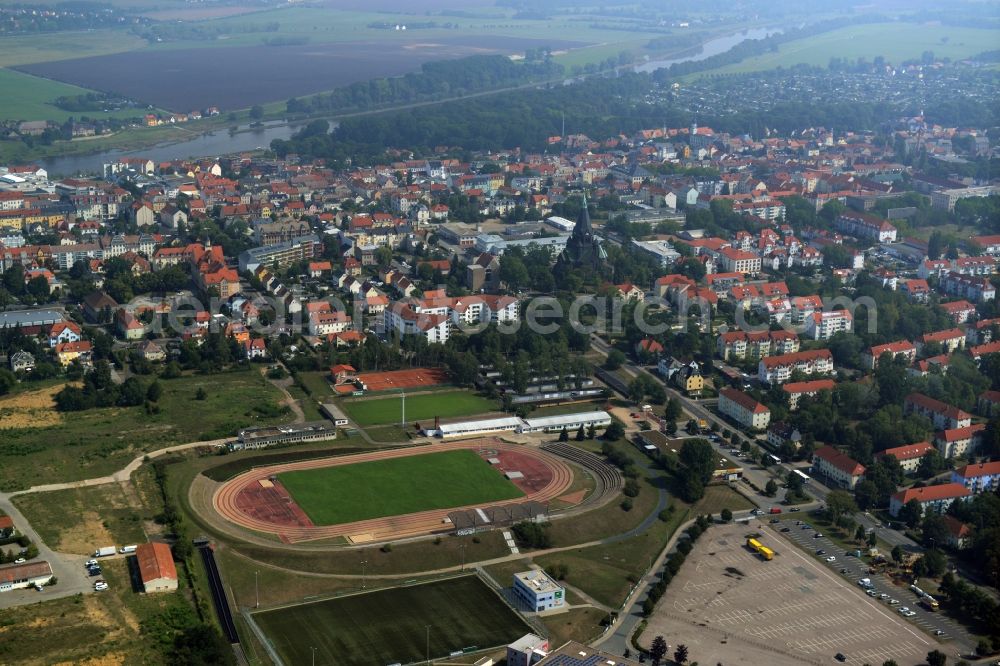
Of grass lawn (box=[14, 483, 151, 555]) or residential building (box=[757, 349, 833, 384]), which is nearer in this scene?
grass lawn (box=[14, 483, 151, 555])

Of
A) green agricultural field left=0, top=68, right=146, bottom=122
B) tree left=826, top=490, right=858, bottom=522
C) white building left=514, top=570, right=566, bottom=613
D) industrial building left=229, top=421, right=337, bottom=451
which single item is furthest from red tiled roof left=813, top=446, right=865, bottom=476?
green agricultural field left=0, top=68, right=146, bottom=122

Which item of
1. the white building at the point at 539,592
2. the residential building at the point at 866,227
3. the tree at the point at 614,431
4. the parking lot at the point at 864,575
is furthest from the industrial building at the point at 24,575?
the residential building at the point at 866,227

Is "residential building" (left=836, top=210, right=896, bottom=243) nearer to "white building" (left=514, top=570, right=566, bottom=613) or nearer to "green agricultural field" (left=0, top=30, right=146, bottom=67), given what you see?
"white building" (left=514, top=570, right=566, bottom=613)

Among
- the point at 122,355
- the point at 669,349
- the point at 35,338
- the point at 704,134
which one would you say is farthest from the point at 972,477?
the point at 704,134

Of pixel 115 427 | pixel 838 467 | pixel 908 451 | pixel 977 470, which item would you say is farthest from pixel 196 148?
pixel 977 470

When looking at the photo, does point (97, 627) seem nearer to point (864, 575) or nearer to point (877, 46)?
point (864, 575)

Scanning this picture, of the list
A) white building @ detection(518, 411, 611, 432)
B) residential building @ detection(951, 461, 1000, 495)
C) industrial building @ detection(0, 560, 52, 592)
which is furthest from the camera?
white building @ detection(518, 411, 611, 432)

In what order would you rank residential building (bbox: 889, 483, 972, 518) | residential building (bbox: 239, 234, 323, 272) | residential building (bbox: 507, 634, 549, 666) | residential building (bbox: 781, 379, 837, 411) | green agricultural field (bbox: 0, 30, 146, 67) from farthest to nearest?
green agricultural field (bbox: 0, 30, 146, 67), residential building (bbox: 239, 234, 323, 272), residential building (bbox: 781, 379, 837, 411), residential building (bbox: 889, 483, 972, 518), residential building (bbox: 507, 634, 549, 666)

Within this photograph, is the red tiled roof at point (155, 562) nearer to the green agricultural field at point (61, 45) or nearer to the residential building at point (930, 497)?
the residential building at point (930, 497)
